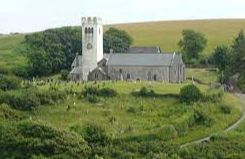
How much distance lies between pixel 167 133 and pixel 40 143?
12.2 metres

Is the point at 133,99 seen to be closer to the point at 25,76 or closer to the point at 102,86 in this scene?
the point at 102,86

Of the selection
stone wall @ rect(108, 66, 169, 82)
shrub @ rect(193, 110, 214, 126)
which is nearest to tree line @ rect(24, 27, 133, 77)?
stone wall @ rect(108, 66, 169, 82)

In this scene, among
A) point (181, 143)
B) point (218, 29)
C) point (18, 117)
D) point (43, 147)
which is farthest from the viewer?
point (218, 29)

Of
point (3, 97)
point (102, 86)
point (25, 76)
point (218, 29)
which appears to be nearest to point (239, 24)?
point (218, 29)

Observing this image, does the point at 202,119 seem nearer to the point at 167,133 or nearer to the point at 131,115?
the point at 167,133

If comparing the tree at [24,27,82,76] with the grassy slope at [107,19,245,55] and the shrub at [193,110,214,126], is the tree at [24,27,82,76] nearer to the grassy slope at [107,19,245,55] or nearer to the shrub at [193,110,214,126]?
the grassy slope at [107,19,245,55]

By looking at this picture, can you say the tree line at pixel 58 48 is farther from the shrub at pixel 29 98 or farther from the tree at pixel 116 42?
the shrub at pixel 29 98

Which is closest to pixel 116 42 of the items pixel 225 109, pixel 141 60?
pixel 141 60

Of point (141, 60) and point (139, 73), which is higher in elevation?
point (141, 60)

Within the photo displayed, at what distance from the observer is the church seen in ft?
314

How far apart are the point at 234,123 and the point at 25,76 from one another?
51.2 metres

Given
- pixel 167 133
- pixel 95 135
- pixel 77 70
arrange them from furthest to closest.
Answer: pixel 77 70 → pixel 167 133 → pixel 95 135

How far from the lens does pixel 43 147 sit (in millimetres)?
57281

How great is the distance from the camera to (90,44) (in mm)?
97938
